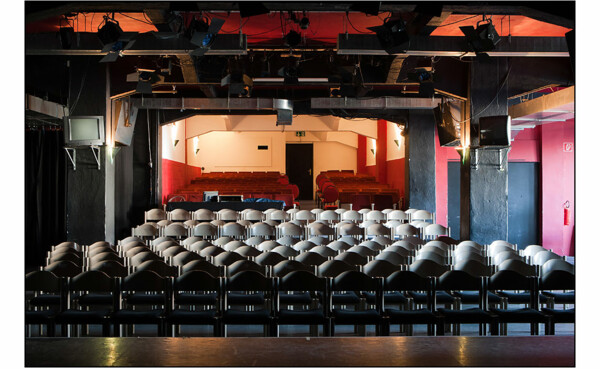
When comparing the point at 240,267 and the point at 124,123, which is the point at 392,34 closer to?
the point at 240,267

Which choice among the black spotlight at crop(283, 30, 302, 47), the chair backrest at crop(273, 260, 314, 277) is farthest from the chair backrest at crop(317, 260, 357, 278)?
the black spotlight at crop(283, 30, 302, 47)

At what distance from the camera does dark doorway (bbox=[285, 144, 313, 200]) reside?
25531mm

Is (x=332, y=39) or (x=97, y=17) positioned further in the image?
(x=332, y=39)

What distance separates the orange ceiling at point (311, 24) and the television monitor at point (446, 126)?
6.26 feet

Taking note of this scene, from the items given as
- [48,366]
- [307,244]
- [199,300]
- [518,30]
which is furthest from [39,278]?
[518,30]

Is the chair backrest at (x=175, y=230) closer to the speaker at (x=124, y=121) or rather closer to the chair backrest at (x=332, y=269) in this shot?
the speaker at (x=124, y=121)

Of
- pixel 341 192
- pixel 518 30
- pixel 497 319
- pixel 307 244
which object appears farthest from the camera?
pixel 341 192

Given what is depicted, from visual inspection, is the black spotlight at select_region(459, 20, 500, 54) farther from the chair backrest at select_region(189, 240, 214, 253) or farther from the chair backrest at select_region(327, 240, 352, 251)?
the chair backrest at select_region(189, 240, 214, 253)

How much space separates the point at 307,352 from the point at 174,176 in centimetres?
1456

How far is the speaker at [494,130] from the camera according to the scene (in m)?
8.55

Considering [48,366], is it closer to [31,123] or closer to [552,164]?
[31,123]

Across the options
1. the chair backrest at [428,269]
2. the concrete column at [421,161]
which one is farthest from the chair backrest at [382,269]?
the concrete column at [421,161]

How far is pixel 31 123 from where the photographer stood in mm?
8906

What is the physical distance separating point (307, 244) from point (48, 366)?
4181 mm
